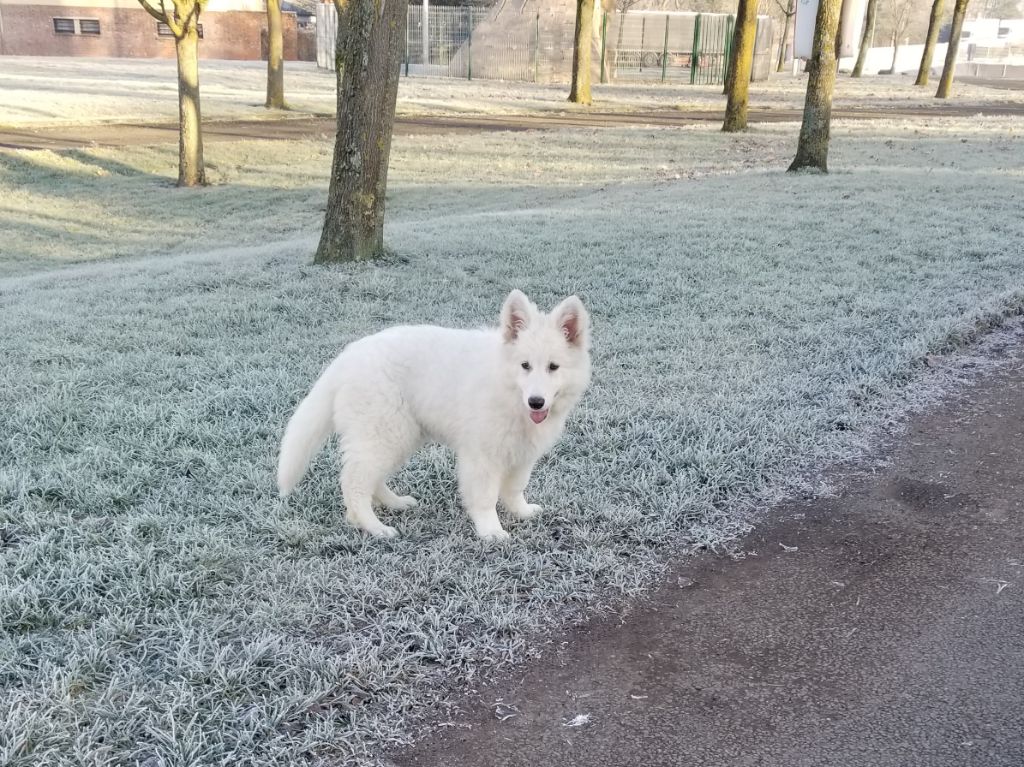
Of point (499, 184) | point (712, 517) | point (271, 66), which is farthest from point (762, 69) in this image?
point (712, 517)

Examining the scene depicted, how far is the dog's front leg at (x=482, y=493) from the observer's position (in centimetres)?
384

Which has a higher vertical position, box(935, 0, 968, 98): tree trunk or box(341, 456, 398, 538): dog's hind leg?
box(935, 0, 968, 98): tree trunk

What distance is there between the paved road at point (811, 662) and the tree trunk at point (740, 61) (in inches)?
730

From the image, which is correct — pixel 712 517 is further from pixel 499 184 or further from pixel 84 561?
pixel 499 184

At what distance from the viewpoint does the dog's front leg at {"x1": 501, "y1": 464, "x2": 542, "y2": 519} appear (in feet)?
13.2

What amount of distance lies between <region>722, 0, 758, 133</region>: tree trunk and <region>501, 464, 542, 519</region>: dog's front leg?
18.9 meters

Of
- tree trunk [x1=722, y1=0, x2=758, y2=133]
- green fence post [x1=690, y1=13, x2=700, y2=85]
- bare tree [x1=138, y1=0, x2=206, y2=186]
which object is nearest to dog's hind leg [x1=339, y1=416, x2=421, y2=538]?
bare tree [x1=138, y1=0, x2=206, y2=186]

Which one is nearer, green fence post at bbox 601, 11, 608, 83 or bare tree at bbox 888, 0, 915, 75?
green fence post at bbox 601, 11, 608, 83

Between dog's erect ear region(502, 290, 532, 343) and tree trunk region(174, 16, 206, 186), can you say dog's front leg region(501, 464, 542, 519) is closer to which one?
dog's erect ear region(502, 290, 532, 343)

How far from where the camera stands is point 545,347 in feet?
11.9

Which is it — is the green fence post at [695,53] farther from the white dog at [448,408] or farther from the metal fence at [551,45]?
the white dog at [448,408]

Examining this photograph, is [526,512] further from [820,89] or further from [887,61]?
[887,61]

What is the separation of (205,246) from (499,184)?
5.99m

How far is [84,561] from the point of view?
3.41m
